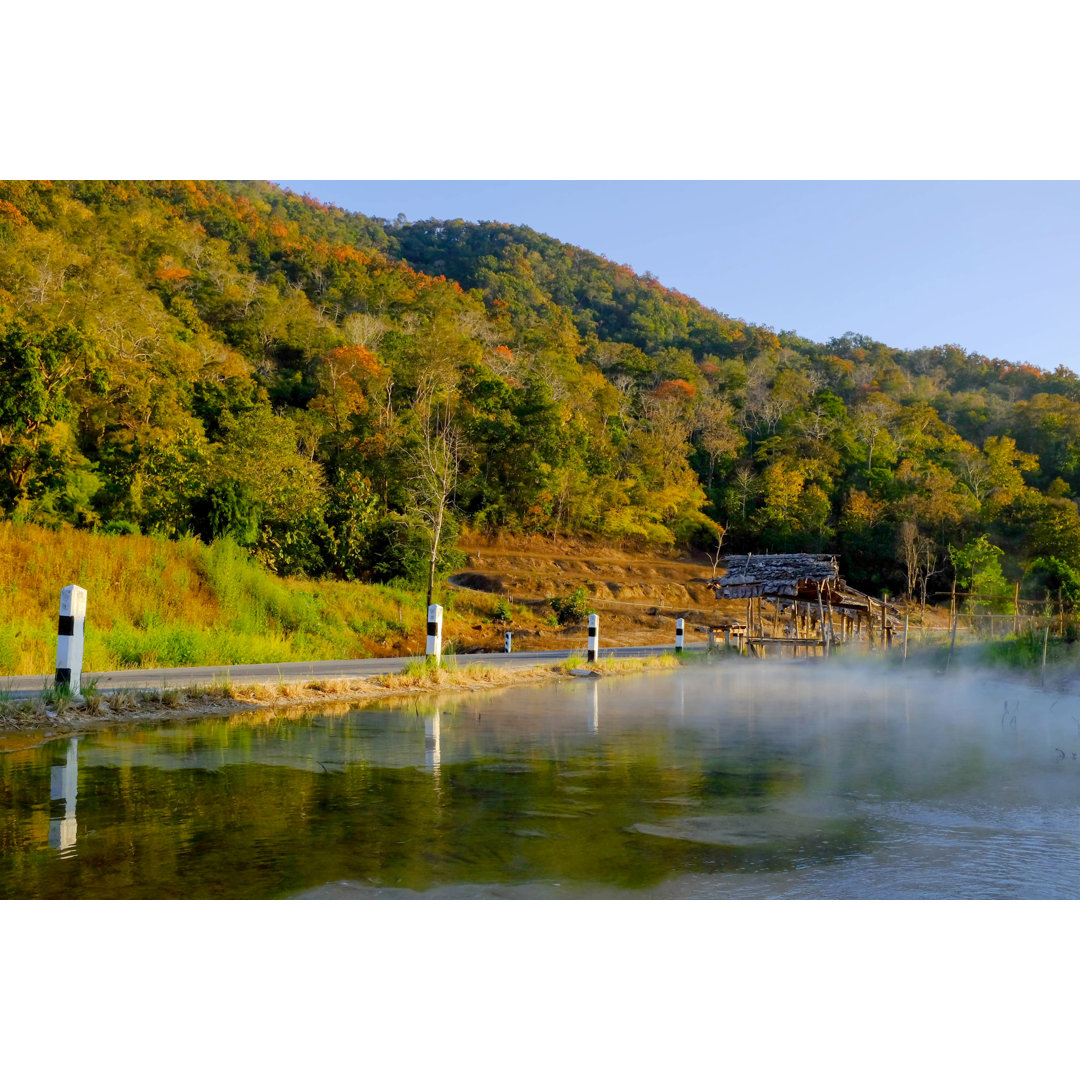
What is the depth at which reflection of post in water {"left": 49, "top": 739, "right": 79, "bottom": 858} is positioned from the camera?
15.0 ft

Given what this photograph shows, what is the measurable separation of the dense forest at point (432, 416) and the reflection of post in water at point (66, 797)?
20957 millimetres

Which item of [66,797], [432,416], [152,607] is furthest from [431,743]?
[432,416]

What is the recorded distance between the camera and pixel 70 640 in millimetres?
9172

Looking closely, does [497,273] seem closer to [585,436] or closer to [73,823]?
[585,436]

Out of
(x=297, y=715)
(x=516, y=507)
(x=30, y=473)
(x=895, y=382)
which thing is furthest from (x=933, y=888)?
(x=895, y=382)

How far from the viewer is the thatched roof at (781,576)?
2762 cm

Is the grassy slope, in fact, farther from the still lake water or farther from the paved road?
the still lake water

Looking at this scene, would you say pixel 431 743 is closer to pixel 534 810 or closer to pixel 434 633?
pixel 534 810

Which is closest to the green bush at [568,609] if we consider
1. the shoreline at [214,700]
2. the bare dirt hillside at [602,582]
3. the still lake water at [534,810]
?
the bare dirt hillside at [602,582]

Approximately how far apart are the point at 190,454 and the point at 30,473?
5.16m

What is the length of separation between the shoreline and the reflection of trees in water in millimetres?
615

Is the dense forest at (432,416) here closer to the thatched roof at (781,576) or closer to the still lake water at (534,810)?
the thatched roof at (781,576)

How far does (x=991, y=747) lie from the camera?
9.27 meters

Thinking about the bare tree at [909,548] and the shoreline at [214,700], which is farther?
the bare tree at [909,548]
